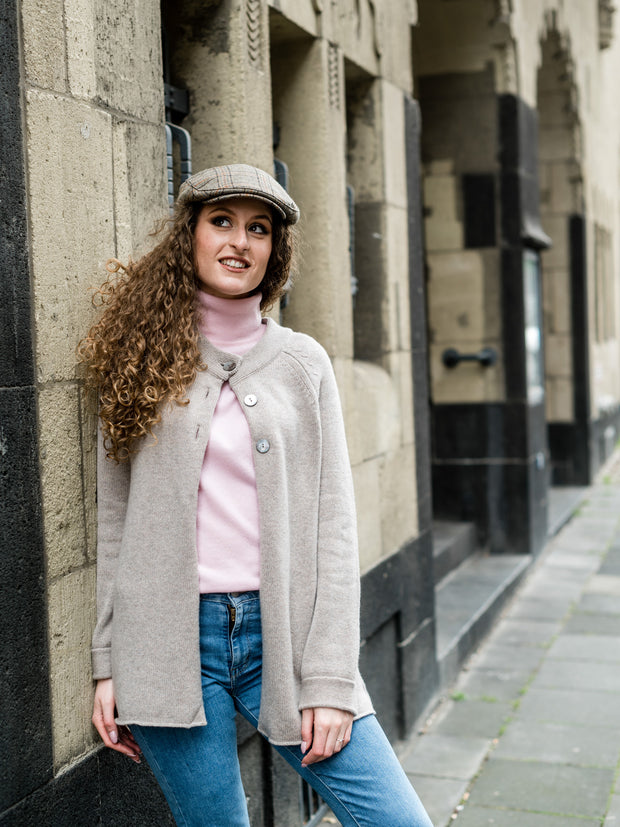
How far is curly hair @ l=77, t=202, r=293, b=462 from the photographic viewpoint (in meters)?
2.23

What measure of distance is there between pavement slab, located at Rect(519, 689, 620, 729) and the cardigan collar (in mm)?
3338

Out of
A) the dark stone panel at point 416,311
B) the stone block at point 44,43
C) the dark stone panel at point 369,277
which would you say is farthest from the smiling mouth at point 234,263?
the dark stone panel at point 416,311

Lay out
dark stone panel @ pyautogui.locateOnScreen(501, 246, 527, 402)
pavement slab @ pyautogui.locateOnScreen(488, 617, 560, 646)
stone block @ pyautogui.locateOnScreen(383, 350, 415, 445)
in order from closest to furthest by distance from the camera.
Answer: stone block @ pyautogui.locateOnScreen(383, 350, 415, 445), pavement slab @ pyautogui.locateOnScreen(488, 617, 560, 646), dark stone panel @ pyautogui.locateOnScreen(501, 246, 527, 402)

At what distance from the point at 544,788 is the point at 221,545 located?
261 centimetres

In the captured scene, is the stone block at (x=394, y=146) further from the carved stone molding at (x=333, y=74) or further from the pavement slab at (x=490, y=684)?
the pavement slab at (x=490, y=684)

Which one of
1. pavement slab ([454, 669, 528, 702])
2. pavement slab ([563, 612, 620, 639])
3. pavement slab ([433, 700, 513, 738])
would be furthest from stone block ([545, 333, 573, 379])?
pavement slab ([433, 700, 513, 738])

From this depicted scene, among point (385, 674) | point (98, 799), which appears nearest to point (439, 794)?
point (385, 674)

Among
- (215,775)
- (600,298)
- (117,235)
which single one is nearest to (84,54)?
(117,235)

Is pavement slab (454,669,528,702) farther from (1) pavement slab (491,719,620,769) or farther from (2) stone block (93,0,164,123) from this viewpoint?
(2) stone block (93,0,164,123)

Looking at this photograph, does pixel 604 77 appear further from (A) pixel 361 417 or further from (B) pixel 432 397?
(A) pixel 361 417

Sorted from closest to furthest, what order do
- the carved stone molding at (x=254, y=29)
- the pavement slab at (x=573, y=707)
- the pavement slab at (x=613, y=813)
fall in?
1. the carved stone molding at (x=254, y=29)
2. the pavement slab at (x=613, y=813)
3. the pavement slab at (x=573, y=707)

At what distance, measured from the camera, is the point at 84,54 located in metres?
2.55

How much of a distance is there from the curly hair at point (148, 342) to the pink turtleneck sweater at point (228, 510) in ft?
0.40

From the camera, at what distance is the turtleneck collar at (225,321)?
7.68 feet
